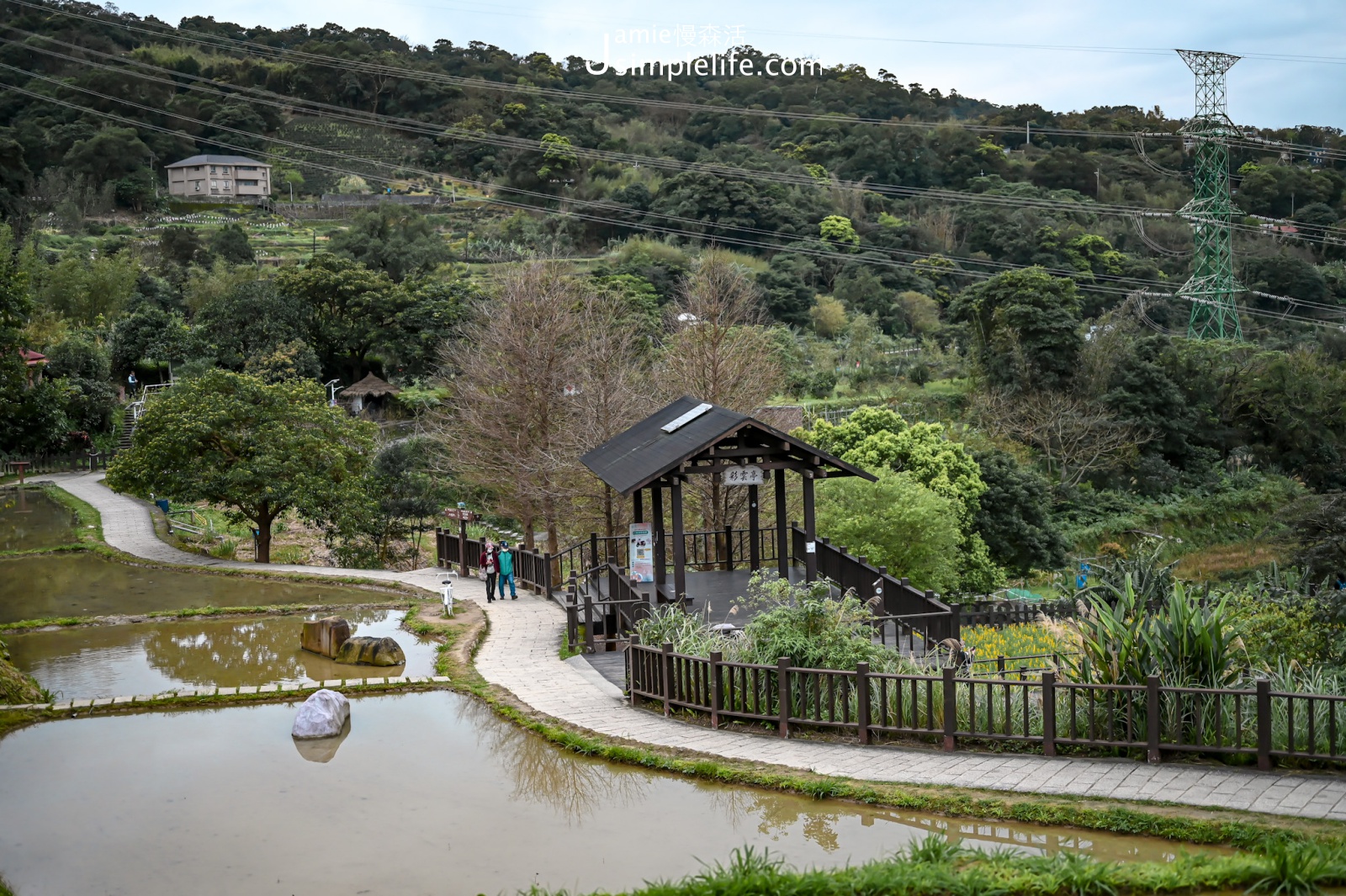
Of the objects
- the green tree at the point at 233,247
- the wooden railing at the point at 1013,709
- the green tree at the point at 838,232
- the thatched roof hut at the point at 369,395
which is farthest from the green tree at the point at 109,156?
the wooden railing at the point at 1013,709

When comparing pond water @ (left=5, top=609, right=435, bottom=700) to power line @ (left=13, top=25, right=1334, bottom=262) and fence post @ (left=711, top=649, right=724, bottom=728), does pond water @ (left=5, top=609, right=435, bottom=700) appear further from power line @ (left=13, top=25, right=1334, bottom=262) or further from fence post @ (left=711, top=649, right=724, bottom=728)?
power line @ (left=13, top=25, right=1334, bottom=262)

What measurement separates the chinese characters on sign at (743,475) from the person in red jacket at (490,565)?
20.3 ft

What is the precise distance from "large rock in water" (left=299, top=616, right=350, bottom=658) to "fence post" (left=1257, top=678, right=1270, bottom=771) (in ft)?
39.1

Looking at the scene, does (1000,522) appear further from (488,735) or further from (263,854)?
(263,854)

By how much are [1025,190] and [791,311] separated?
33.5 m

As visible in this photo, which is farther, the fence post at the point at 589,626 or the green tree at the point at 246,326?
the green tree at the point at 246,326

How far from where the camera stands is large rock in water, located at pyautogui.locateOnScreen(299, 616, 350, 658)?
1617 centimetres

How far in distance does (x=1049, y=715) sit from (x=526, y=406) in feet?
56.4

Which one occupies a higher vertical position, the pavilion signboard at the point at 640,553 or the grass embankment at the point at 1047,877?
the pavilion signboard at the point at 640,553

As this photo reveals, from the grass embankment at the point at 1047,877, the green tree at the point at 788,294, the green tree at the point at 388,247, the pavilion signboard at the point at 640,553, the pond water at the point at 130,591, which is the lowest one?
the pond water at the point at 130,591

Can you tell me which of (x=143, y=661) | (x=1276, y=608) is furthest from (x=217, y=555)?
(x=1276, y=608)

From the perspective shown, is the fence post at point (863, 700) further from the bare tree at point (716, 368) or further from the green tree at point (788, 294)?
the green tree at point (788, 294)

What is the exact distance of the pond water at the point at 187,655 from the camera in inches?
579

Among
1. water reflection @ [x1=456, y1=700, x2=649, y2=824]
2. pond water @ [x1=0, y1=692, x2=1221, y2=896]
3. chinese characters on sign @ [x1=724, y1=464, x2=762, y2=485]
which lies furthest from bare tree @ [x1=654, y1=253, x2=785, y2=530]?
pond water @ [x1=0, y1=692, x2=1221, y2=896]
